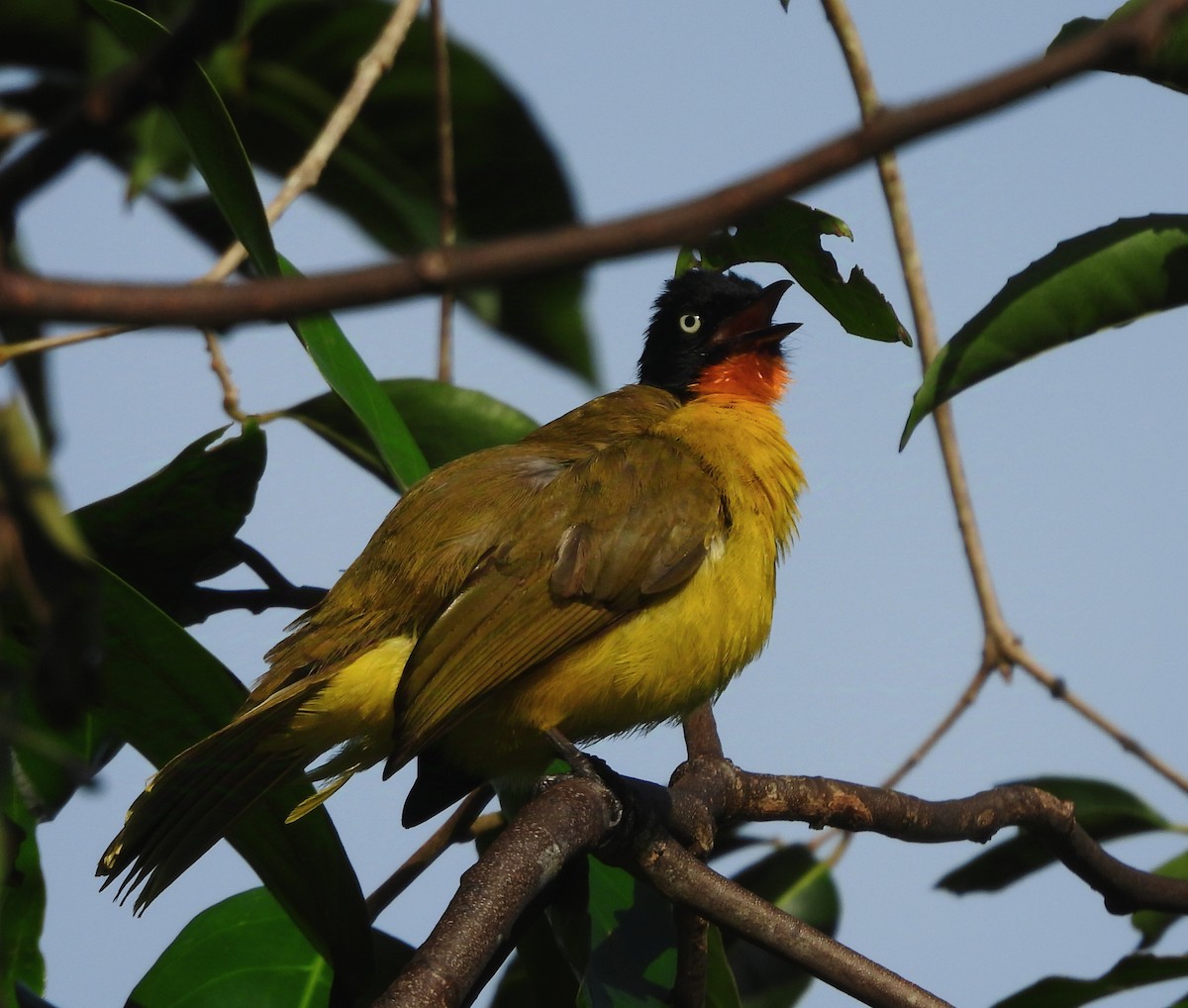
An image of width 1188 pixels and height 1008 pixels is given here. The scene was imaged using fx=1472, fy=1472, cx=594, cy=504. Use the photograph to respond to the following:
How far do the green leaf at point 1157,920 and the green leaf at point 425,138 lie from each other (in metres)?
2.35

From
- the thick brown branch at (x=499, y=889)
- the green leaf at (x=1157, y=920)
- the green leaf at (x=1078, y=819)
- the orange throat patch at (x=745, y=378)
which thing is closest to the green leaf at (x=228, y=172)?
the thick brown branch at (x=499, y=889)

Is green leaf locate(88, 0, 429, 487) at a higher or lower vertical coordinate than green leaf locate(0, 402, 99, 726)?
higher

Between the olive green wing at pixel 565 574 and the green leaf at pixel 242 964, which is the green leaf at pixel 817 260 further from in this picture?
the green leaf at pixel 242 964

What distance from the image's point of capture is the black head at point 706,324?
438 cm

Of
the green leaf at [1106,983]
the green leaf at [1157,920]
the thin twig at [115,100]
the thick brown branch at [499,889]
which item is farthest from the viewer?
the green leaf at [1157,920]

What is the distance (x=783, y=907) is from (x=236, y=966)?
1735 mm

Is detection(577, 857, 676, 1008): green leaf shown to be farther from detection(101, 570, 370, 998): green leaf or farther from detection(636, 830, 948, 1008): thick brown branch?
detection(101, 570, 370, 998): green leaf

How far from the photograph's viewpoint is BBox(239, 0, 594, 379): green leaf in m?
4.95

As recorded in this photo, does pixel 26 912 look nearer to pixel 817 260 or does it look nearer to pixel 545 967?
pixel 545 967

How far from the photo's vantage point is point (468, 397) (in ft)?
12.4

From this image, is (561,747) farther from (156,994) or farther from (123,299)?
(123,299)

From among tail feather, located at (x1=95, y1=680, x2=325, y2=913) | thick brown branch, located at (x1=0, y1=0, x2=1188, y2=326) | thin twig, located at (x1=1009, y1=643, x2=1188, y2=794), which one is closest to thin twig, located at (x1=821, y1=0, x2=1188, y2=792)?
thin twig, located at (x1=1009, y1=643, x2=1188, y2=794)

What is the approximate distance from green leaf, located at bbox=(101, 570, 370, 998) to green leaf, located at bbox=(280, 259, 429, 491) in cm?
65

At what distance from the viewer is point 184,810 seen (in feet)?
9.10
